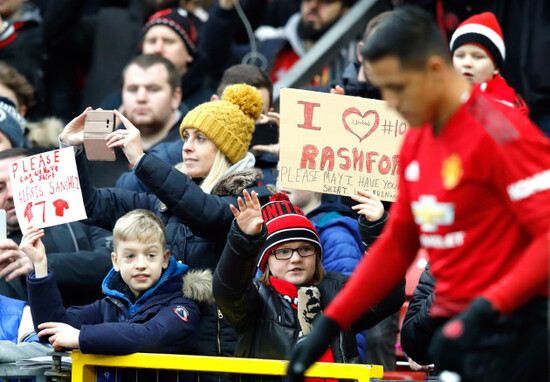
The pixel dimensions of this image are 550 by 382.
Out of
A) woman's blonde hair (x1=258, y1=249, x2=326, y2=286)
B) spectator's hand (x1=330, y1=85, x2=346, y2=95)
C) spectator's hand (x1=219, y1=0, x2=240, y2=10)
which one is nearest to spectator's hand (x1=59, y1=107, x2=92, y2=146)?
woman's blonde hair (x1=258, y1=249, x2=326, y2=286)

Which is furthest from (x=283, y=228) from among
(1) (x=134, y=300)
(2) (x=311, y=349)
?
(2) (x=311, y=349)

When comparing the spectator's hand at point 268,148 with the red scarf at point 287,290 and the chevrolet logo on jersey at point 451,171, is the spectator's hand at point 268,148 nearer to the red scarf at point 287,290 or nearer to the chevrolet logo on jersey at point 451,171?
the red scarf at point 287,290

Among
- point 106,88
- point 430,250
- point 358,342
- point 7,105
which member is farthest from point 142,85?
point 430,250

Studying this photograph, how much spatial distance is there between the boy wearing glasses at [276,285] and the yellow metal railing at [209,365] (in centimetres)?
32

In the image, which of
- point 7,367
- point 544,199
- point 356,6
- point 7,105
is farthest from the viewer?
point 356,6

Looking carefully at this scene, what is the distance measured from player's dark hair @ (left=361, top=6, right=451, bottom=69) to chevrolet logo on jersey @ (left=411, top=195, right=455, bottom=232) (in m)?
0.47

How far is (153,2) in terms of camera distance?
9781 millimetres

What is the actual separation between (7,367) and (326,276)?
5.89 ft

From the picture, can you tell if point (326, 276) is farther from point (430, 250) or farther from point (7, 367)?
point (430, 250)

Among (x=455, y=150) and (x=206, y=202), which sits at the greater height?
(x=455, y=150)

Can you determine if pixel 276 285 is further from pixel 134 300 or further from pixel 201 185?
pixel 201 185

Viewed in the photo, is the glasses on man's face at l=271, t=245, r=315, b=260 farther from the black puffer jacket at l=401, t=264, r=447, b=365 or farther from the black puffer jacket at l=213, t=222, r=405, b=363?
the black puffer jacket at l=401, t=264, r=447, b=365

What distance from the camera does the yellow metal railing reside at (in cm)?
497

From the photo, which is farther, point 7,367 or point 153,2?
point 153,2
